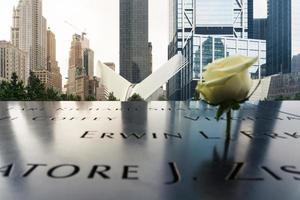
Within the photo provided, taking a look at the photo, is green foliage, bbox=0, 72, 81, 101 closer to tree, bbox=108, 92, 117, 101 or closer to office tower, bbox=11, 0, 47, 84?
tree, bbox=108, 92, 117, 101

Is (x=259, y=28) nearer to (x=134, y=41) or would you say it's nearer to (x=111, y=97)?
(x=134, y=41)

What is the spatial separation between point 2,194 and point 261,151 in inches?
34.5

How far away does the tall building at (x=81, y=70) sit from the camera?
45.4 m

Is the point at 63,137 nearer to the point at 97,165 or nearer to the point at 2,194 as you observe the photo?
the point at 97,165

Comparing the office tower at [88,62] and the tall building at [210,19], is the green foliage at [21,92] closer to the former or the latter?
the office tower at [88,62]

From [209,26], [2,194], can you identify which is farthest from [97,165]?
[209,26]

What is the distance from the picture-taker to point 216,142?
1732mm

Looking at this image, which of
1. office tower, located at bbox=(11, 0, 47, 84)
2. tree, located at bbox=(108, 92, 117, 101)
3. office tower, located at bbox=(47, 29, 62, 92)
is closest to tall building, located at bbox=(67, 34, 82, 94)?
office tower, located at bbox=(47, 29, 62, 92)

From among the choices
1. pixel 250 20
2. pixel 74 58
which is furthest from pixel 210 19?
pixel 74 58

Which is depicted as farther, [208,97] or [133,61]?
[133,61]

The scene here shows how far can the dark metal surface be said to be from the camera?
1074mm

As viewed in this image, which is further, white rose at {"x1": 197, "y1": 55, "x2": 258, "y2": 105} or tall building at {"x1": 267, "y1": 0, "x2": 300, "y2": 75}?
tall building at {"x1": 267, "y1": 0, "x2": 300, "y2": 75}

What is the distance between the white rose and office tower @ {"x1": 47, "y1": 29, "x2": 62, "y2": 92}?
42234 mm

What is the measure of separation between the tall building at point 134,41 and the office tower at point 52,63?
11813 mm
